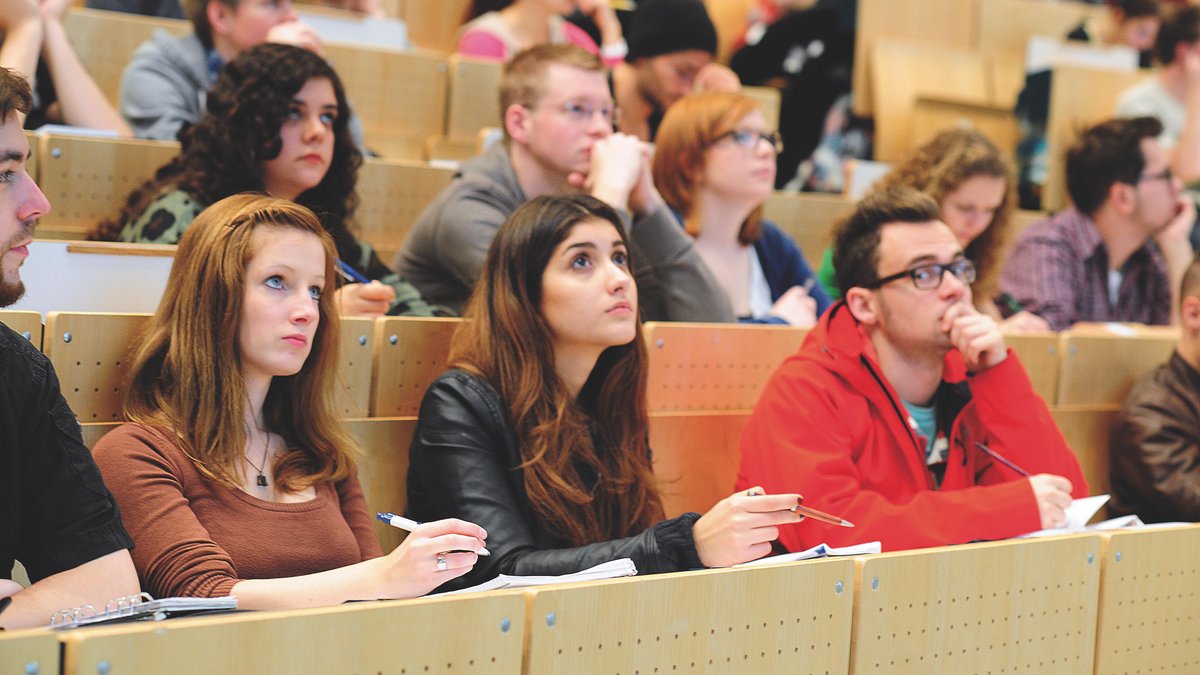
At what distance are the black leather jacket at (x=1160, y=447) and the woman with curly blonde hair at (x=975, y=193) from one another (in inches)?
16.6

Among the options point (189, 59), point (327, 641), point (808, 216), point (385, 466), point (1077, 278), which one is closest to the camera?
point (327, 641)

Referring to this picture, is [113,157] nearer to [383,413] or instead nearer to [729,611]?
[383,413]

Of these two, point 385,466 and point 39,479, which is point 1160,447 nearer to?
point 385,466

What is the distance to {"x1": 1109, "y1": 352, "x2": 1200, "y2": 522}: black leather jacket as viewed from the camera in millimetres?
2527

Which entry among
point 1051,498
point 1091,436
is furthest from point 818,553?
point 1091,436

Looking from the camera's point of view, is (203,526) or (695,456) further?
(695,456)

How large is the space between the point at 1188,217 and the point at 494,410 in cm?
245

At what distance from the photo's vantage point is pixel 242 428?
5.55 feet

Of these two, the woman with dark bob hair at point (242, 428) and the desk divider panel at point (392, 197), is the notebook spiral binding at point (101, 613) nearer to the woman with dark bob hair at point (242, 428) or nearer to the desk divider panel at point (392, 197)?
the woman with dark bob hair at point (242, 428)

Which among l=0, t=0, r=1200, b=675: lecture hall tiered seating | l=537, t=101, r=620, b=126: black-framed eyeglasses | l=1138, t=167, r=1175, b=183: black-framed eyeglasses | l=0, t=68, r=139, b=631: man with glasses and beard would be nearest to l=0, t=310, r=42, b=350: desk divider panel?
l=0, t=0, r=1200, b=675: lecture hall tiered seating

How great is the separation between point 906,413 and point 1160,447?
2.37 feet

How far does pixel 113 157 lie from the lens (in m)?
2.59

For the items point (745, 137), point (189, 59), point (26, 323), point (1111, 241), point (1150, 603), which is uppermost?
point (189, 59)

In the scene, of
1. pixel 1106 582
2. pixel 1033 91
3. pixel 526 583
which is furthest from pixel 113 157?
pixel 1033 91
